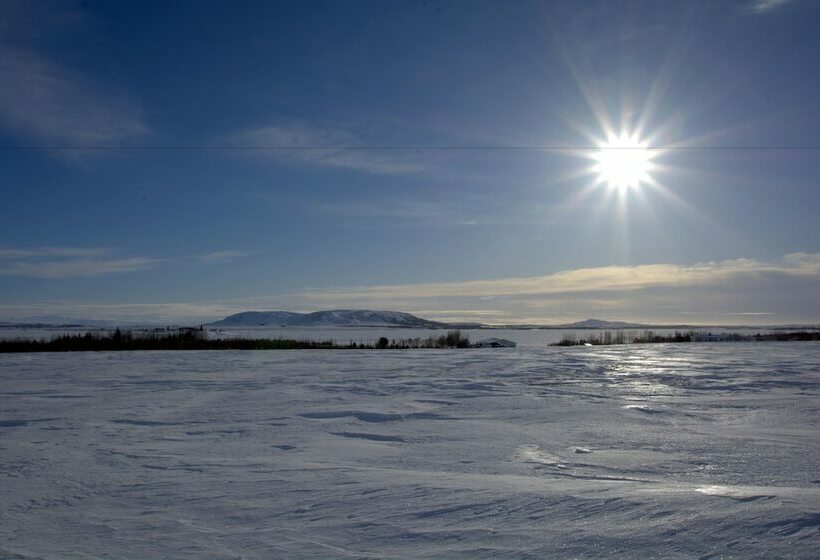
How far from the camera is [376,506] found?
119 inches

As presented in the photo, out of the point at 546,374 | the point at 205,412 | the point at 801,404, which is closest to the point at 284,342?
the point at 546,374

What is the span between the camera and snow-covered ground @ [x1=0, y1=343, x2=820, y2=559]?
2545 mm

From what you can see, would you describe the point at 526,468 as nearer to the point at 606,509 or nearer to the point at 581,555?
the point at 606,509

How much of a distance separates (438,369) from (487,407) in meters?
5.25

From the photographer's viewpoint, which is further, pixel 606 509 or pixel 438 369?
pixel 438 369

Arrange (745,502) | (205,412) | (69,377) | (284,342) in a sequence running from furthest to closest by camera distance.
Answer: (284,342), (69,377), (205,412), (745,502)

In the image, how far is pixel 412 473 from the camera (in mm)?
3725

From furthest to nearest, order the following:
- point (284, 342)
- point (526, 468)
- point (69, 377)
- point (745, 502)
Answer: point (284, 342) → point (69, 377) → point (526, 468) → point (745, 502)

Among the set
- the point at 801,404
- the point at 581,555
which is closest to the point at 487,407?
the point at 801,404

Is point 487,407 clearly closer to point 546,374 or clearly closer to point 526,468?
point 526,468

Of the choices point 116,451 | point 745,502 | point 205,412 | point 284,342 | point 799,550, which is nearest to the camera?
point 799,550

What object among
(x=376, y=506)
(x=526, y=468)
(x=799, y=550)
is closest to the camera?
(x=799, y=550)

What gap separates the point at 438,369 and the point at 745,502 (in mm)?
9268

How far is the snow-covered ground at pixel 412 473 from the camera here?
8.35 feet
